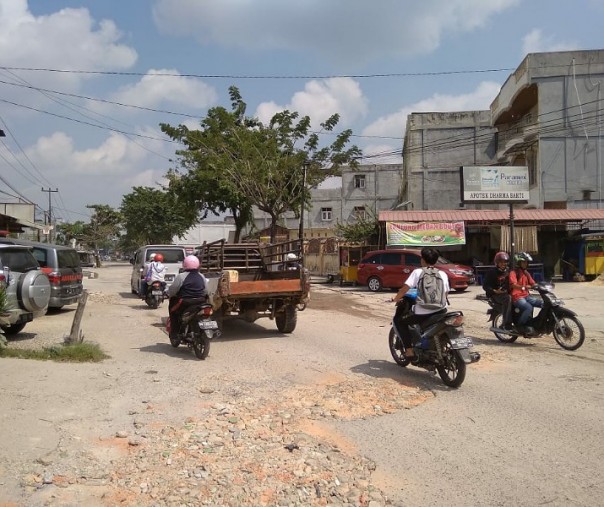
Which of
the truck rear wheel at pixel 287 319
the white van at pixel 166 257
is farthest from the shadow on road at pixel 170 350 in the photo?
the white van at pixel 166 257

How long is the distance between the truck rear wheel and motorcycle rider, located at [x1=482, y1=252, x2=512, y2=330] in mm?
3496

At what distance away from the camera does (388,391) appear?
6027mm

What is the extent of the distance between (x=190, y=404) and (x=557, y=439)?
3448mm

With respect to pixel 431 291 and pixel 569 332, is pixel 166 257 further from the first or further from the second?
pixel 431 291

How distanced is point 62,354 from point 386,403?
463 cm

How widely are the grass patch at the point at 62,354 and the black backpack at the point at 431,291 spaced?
178 inches

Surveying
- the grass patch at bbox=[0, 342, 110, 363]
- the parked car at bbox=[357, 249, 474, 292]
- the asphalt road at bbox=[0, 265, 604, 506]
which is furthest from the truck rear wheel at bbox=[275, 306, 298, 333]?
the parked car at bbox=[357, 249, 474, 292]

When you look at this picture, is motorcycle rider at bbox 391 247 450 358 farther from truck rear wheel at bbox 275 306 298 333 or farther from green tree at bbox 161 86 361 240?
green tree at bbox 161 86 361 240

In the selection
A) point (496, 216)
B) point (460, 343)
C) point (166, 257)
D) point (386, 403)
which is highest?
point (496, 216)

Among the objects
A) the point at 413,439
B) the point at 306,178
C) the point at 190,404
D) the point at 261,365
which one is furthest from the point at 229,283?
the point at 306,178

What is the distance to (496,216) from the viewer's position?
25594 millimetres

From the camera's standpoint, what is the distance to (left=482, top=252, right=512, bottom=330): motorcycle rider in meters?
8.93

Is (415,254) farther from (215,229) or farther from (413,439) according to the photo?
(215,229)

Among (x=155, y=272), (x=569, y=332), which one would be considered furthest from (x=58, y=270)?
(x=569, y=332)
